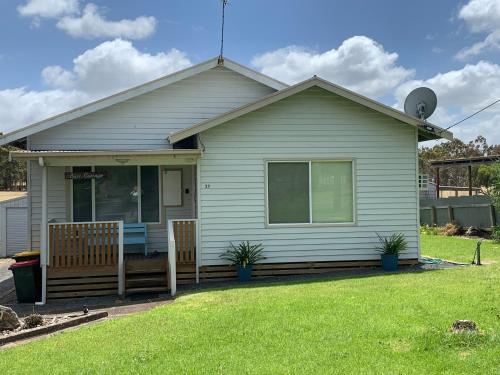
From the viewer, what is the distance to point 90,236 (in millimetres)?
10461

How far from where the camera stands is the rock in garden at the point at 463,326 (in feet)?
17.4

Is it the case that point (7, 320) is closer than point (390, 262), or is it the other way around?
point (7, 320)

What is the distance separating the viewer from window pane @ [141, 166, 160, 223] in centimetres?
1242

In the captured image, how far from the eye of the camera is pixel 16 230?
66.2 feet

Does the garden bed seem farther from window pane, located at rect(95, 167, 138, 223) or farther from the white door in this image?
the white door

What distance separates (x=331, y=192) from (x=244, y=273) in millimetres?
2722

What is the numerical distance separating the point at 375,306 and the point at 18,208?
17.4 m

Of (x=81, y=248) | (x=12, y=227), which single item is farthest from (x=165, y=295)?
(x=12, y=227)

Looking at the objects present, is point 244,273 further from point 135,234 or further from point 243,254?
point 135,234

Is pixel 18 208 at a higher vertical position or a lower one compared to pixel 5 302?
higher

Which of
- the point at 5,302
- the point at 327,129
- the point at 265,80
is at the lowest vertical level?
the point at 5,302

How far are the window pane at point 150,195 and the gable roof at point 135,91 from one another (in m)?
1.85

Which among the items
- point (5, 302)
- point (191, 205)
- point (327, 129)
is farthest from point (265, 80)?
point (5, 302)

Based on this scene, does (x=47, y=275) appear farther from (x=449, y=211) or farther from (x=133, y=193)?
(x=449, y=211)
